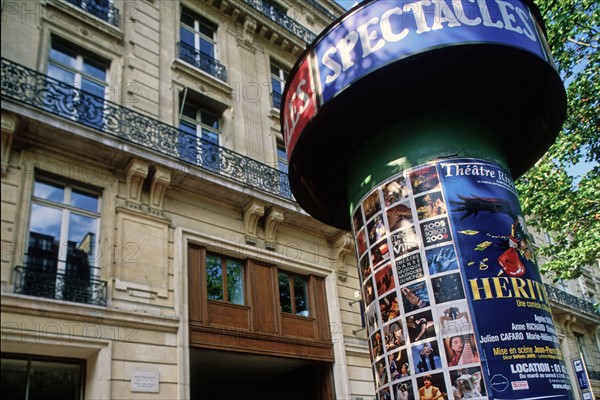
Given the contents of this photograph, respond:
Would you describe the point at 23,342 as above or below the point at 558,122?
below

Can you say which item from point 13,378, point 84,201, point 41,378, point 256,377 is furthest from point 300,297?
point 13,378

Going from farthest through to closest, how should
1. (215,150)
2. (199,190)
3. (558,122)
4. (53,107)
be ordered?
(215,150), (199,190), (53,107), (558,122)

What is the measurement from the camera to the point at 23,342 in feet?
28.9

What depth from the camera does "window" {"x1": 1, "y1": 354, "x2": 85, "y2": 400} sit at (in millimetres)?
9008

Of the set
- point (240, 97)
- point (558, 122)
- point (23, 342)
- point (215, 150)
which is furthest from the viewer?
point (240, 97)

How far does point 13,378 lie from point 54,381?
0.71m

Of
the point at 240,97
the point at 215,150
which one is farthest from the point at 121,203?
the point at 240,97

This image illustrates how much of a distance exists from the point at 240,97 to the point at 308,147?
9.74 metres

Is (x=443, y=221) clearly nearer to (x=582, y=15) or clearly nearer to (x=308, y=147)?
(x=308, y=147)

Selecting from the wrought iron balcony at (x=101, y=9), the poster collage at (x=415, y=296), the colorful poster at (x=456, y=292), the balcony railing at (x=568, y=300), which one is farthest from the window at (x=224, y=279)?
the balcony railing at (x=568, y=300)

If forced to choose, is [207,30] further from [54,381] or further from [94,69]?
[54,381]

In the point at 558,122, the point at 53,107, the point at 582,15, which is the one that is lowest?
the point at 558,122

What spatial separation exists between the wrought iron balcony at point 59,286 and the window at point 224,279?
273 cm

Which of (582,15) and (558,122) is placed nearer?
(558,122)
